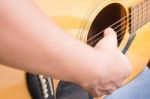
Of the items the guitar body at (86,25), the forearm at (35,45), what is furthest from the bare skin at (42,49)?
the guitar body at (86,25)

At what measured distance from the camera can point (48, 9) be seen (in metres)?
0.70

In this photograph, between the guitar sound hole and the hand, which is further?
the guitar sound hole

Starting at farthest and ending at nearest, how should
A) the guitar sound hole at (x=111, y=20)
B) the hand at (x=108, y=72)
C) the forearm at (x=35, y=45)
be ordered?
the guitar sound hole at (x=111, y=20) < the hand at (x=108, y=72) < the forearm at (x=35, y=45)

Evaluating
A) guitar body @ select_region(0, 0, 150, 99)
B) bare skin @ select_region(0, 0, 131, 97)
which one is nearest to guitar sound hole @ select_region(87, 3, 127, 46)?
guitar body @ select_region(0, 0, 150, 99)

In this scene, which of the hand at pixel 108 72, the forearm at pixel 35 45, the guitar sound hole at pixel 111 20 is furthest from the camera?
the guitar sound hole at pixel 111 20

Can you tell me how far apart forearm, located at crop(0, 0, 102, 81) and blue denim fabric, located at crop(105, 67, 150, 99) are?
43 centimetres

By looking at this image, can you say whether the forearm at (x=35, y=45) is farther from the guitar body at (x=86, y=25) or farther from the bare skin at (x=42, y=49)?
the guitar body at (x=86, y=25)

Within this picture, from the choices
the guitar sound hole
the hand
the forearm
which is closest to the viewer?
the forearm

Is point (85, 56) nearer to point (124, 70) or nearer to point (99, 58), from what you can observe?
point (99, 58)

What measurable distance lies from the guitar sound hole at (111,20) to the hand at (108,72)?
6.6 inches

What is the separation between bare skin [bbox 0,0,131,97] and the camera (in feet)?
1.59

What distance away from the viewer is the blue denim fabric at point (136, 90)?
3.20 feet

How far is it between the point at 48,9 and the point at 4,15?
0.24 metres

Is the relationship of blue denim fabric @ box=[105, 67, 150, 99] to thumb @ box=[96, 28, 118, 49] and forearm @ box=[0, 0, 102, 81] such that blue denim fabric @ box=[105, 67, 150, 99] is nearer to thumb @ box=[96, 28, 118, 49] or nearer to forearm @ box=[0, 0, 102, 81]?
thumb @ box=[96, 28, 118, 49]
